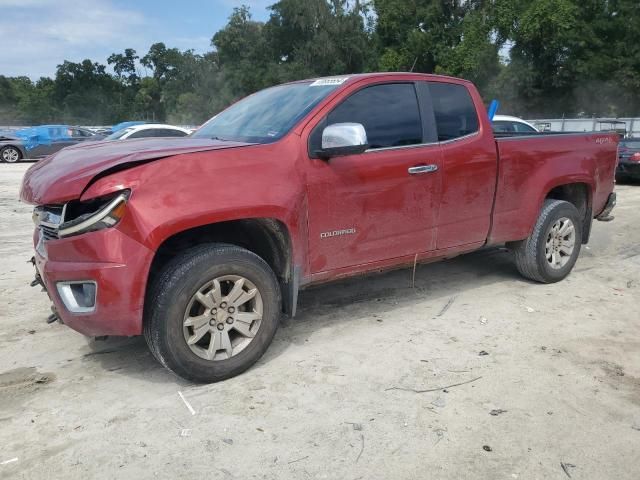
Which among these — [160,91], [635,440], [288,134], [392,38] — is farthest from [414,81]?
[160,91]

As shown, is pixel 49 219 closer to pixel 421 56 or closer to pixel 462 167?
pixel 462 167

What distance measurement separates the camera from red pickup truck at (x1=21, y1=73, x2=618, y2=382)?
3141mm

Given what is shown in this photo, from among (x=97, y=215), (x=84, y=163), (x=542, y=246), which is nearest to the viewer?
(x=97, y=215)

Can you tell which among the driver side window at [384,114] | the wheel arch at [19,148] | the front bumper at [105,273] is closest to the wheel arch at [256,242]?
the front bumper at [105,273]

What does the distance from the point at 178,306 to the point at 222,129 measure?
1.81 meters

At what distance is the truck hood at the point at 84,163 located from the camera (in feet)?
10.2

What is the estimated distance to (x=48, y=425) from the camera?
3.04 meters

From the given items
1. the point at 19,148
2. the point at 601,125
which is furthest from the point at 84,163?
the point at 601,125

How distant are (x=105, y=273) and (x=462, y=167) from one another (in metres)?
Answer: 2.83

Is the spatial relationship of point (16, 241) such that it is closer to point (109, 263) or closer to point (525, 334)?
point (109, 263)

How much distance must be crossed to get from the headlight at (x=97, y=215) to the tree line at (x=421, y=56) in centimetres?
2399

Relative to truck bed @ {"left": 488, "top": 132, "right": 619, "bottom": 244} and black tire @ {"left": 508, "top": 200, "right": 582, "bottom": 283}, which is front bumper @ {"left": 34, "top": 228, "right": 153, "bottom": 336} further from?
black tire @ {"left": 508, "top": 200, "right": 582, "bottom": 283}

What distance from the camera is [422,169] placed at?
13.9ft

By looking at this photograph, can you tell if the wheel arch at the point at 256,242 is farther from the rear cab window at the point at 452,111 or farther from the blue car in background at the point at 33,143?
the blue car in background at the point at 33,143
